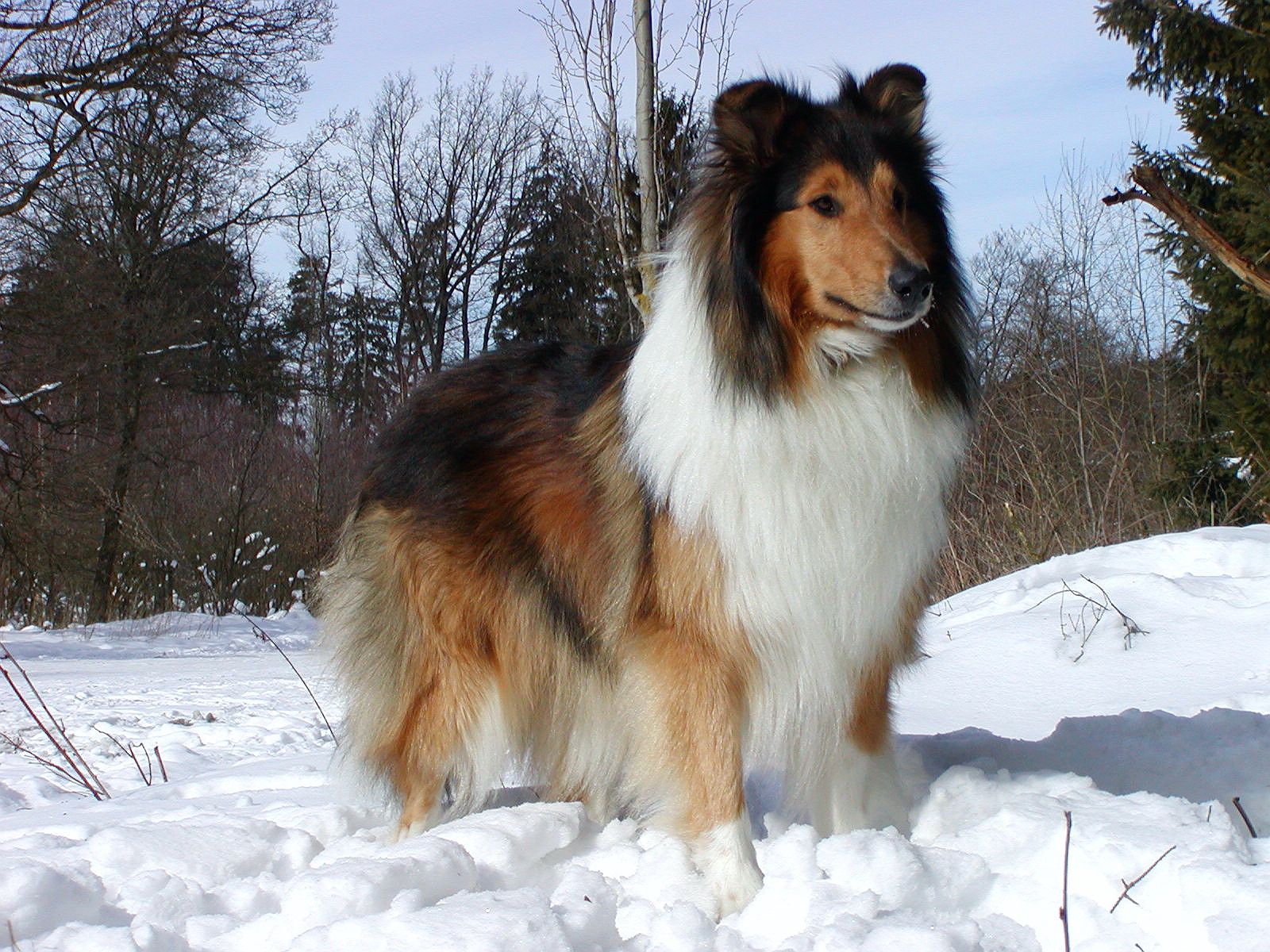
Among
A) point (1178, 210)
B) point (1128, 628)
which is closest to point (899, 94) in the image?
point (1178, 210)

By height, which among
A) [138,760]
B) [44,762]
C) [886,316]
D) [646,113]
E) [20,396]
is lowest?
[138,760]

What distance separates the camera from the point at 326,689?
7355 millimetres

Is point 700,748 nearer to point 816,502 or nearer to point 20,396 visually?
point 816,502

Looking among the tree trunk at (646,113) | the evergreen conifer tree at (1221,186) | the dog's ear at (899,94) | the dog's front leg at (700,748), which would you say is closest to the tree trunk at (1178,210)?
the dog's ear at (899,94)

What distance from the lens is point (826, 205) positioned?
267 cm

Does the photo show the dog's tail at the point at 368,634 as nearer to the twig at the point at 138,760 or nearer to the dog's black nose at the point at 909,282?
the twig at the point at 138,760

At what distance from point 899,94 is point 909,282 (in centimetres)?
82

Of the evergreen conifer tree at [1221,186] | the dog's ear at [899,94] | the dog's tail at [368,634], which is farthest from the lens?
the evergreen conifer tree at [1221,186]

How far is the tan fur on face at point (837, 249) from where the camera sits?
2541 mm

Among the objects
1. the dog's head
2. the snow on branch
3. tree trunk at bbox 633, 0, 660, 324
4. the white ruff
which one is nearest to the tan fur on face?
the dog's head

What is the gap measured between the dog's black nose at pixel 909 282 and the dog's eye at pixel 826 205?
258 millimetres

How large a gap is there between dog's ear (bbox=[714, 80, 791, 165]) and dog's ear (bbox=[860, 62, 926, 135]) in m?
0.33

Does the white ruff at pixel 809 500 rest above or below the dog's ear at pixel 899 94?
below

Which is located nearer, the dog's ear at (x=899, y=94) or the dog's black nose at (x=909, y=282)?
the dog's black nose at (x=909, y=282)
